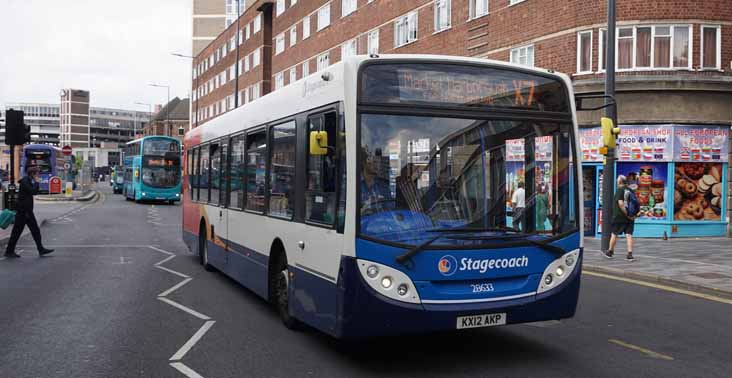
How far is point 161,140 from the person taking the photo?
39625 millimetres

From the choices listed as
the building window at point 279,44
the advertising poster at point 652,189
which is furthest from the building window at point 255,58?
the advertising poster at point 652,189

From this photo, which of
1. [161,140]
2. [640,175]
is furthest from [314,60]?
[640,175]

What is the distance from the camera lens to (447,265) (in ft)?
19.0

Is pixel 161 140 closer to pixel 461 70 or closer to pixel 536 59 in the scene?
pixel 536 59

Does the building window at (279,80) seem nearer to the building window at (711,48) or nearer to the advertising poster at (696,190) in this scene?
the building window at (711,48)

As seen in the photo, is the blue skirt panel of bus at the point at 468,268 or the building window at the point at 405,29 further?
the building window at the point at 405,29

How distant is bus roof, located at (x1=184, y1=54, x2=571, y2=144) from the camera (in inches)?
235

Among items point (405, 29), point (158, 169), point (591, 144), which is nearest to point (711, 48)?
Result: point (591, 144)

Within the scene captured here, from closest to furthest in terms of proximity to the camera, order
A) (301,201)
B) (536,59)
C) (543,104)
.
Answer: (543,104), (301,201), (536,59)

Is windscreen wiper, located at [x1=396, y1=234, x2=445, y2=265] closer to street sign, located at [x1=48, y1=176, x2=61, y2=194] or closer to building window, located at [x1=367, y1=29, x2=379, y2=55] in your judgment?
building window, located at [x1=367, y1=29, x2=379, y2=55]

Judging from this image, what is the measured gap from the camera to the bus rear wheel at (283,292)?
743 centimetres

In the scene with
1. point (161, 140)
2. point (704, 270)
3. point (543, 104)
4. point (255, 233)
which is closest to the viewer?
point (543, 104)

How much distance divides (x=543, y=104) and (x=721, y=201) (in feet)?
56.5

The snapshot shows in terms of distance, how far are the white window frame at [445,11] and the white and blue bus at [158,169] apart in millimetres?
17386
